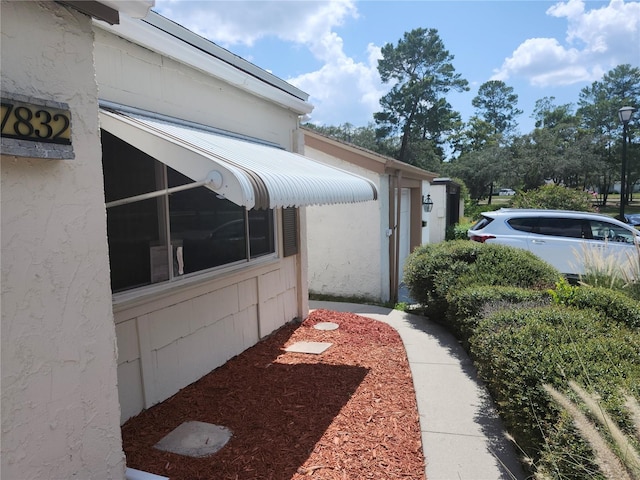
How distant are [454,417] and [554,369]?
61.1 inches

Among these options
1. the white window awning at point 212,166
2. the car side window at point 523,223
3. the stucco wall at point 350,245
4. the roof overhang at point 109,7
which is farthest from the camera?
the car side window at point 523,223

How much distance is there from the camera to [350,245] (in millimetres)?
9875

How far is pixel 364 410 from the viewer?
4.48 metres

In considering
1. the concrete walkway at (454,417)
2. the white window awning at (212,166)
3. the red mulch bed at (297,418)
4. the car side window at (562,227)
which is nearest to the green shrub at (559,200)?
the car side window at (562,227)

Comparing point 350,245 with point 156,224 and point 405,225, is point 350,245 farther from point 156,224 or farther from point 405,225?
point 156,224

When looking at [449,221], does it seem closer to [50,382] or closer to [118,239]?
[118,239]

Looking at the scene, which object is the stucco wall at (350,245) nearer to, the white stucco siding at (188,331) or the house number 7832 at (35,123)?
the white stucco siding at (188,331)

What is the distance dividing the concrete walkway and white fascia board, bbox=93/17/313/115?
14.2ft

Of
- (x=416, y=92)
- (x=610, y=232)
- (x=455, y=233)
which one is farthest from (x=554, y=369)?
(x=416, y=92)

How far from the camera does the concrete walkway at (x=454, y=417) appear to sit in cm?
357

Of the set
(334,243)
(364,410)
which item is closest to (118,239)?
(364,410)

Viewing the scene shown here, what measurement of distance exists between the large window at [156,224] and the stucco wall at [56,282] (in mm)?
1207

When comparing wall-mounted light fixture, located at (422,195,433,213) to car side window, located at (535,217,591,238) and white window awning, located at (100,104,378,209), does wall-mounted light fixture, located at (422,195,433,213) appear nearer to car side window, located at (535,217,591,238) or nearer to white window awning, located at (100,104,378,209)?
car side window, located at (535,217,591,238)

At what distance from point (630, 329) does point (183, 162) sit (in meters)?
4.44
